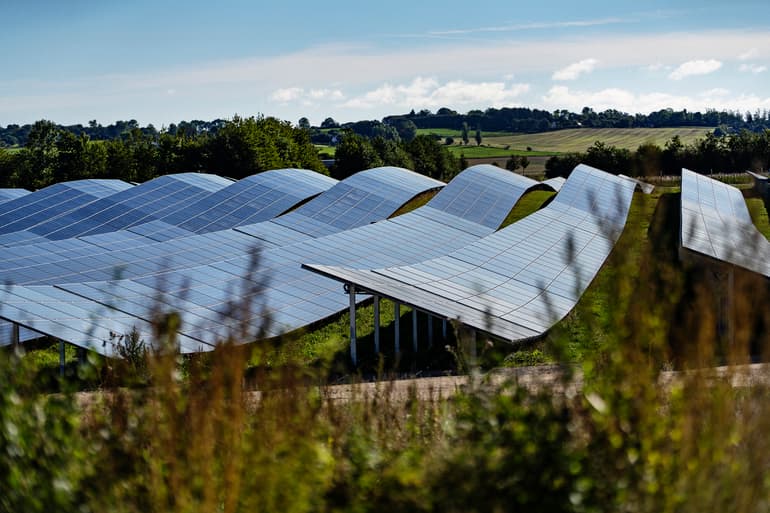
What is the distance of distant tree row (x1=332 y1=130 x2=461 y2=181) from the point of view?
71.7m

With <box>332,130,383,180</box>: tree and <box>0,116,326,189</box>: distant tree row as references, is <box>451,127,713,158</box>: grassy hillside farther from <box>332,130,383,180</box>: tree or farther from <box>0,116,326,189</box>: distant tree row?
<box>0,116,326,189</box>: distant tree row

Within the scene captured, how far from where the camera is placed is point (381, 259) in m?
29.3

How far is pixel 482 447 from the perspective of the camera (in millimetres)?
5320

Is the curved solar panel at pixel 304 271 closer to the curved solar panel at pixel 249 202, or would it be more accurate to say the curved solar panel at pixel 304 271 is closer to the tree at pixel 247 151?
the curved solar panel at pixel 249 202

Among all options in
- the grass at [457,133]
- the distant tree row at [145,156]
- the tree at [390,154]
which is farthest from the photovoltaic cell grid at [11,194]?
the grass at [457,133]

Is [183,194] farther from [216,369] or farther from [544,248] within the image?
[216,369]

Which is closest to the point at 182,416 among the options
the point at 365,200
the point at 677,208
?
the point at 365,200

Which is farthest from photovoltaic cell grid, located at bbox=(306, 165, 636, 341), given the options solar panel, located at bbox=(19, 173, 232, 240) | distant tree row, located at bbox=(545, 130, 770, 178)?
distant tree row, located at bbox=(545, 130, 770, 178)

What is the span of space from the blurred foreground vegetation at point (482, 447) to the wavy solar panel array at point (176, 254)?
1.28 metres

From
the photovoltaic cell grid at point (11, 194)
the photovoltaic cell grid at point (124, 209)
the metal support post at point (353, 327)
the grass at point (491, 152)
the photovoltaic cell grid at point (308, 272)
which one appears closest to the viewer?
the metal support post at point (353, 327)

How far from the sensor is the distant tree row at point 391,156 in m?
71.7

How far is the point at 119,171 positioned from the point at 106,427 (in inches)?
2641

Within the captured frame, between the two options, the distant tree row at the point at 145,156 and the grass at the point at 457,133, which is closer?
the distant tree row at the point at 145,156

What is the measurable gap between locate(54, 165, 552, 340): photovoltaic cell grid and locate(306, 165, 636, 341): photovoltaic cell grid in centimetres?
250
